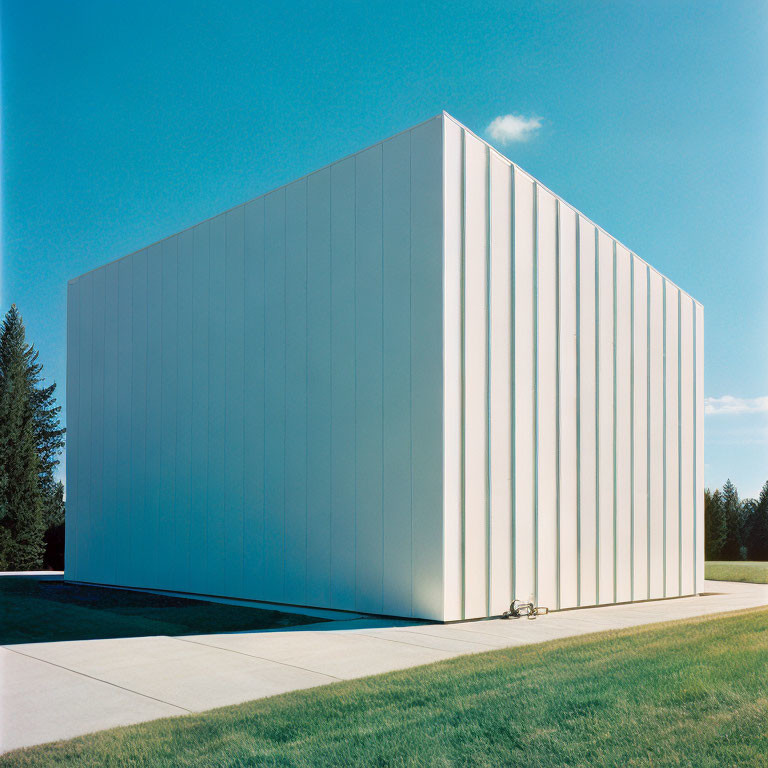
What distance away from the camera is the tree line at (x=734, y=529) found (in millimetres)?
39938

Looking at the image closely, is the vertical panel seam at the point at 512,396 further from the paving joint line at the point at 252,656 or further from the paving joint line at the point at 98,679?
the paving joint line at the point at 98,679

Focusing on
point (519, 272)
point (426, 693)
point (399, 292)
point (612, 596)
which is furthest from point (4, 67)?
point (612, 596)

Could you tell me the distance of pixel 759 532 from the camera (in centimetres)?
4059

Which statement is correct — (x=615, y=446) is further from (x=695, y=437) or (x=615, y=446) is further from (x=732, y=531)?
(x=732, y=531)

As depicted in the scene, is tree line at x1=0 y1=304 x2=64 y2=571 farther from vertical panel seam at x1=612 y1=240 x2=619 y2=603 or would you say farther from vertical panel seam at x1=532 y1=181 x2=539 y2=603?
vertical panel seam at x1=532 y1=181 x2=539 y2=603

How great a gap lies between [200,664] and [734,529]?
4038 cm

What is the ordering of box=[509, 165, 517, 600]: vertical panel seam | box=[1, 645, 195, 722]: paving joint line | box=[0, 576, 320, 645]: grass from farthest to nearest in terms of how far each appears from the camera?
box=[509, 165, 517, 600]: vertical panel seam, box=[0, 576, 320, 645]: grass, box=[1, 645, 195, 722]: paving joint line

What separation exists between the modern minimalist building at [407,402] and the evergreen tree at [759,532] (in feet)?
90.0

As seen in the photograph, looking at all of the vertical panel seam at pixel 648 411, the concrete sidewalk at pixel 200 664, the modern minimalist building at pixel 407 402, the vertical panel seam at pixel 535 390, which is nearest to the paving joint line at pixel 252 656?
the concrete sidewalk at pixel 200 664

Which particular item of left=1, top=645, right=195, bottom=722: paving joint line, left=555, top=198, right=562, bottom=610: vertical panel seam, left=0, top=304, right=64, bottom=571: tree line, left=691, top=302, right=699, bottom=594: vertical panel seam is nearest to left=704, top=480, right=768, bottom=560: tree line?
left=691, top=302, right=699, bottom=594: vertical panel seam

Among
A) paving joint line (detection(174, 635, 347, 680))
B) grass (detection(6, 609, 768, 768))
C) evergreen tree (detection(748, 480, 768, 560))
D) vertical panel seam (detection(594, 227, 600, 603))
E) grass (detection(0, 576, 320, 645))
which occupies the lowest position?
evergreen tree (detection(748, 480, 768, 560))

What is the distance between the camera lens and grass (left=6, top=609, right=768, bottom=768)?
412 cm

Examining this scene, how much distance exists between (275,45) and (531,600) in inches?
369

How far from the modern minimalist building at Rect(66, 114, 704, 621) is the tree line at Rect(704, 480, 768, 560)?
25.8 meters
